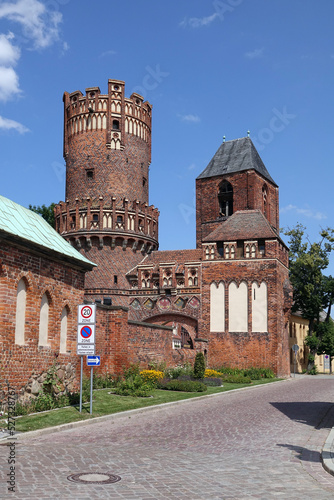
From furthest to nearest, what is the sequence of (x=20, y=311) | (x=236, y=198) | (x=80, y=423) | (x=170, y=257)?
(x=236, y=198)
(x=170, y=257)
(x=20, y=311)
(x=80, y=423)

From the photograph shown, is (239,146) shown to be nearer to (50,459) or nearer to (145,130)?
(145,130)

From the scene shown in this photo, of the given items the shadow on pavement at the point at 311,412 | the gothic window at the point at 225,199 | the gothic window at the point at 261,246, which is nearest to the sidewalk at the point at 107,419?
the shadow on pavement at the point at 311,412

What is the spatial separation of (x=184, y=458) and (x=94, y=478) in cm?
215

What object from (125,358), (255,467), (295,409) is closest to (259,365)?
(125,358)

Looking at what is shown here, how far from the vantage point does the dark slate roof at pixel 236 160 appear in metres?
50.8

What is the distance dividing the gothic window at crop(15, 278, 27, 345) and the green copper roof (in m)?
1.25

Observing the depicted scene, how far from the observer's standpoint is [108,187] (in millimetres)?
46125

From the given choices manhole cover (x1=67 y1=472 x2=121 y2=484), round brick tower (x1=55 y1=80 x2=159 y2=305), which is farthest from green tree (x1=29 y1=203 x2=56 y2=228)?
manhole cover (x1=67 y1=472 x2=121 y2=484)

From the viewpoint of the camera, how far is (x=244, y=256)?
135 feet

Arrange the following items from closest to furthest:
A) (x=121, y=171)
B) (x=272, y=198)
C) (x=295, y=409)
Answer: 1. (x=295, y=409)
2. (x=121, y=171)
3. (x=272, y=198)

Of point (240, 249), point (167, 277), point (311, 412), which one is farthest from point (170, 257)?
point (311, 412)

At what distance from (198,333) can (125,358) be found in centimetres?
1761

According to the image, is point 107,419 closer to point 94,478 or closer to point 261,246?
point 94,478

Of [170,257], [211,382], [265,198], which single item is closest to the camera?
[211,382]
